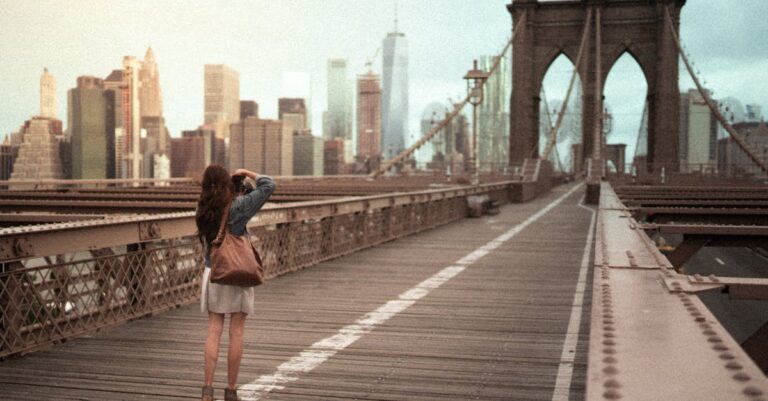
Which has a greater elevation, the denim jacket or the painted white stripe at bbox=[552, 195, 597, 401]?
the denim jacket

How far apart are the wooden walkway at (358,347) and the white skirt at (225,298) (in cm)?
66

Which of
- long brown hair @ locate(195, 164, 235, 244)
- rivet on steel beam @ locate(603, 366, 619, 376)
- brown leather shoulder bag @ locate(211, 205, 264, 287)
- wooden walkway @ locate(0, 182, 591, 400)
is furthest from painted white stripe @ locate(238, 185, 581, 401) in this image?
rivet on steel beam @ locate(603, 366, 619, 376)

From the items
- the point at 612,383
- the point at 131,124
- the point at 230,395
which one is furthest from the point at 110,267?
the point at 131,124

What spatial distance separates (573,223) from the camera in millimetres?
27531

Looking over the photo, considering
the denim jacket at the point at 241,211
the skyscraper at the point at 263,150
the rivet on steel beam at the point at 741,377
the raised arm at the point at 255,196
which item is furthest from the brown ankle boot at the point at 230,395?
the skyscraper at the point at 263,150

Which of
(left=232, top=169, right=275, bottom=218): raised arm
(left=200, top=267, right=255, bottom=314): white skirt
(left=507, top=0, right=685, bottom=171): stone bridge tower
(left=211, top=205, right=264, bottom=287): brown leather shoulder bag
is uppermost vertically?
(left=507, top=0, right=685, bottom=171): stone bridge tower

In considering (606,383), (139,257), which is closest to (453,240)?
(139,257)

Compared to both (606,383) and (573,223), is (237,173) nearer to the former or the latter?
(606,383)

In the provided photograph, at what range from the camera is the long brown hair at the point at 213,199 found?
5688mm

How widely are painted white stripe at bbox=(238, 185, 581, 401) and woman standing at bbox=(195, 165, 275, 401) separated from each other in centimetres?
39

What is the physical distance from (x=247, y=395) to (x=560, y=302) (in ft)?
18.5

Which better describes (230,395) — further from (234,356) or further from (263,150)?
(263,150)

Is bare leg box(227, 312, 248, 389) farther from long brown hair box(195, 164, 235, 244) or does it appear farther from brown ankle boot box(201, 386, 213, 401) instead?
long brown hair box(195, 164, 235, 244)

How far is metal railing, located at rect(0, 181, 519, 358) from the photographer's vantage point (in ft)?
23.2
